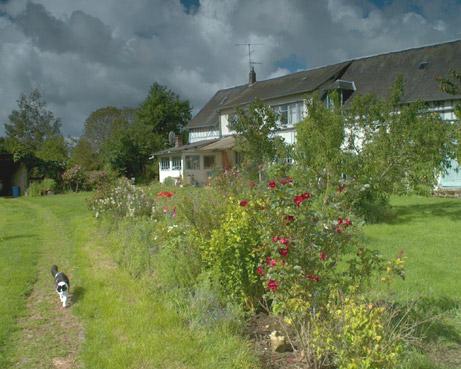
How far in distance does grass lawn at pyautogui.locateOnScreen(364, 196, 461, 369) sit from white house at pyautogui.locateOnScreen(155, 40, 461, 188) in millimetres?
5398

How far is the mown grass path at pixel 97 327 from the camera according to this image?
3.97m

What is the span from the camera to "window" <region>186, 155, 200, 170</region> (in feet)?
110

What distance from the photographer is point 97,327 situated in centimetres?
490

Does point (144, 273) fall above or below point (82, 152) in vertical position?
below

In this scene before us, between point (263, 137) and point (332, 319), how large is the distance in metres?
13.4

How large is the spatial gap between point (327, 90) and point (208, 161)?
12.4 metres

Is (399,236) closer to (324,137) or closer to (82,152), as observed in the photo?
(324,137)

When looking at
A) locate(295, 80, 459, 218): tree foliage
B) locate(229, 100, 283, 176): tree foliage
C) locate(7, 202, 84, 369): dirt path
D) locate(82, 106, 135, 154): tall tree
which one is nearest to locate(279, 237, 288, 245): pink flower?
locate(7, 202, 84, 369): dirt path

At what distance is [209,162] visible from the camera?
33875 mm

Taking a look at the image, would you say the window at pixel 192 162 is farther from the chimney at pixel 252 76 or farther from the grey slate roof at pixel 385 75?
the chimney at pixel 252 76

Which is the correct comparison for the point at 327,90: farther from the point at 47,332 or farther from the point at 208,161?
the point at 47,332

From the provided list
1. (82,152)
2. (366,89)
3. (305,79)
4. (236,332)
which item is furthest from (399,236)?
(82,152)

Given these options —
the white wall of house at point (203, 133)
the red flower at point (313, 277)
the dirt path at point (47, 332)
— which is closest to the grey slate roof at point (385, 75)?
the white wall of house at point (203, 133)

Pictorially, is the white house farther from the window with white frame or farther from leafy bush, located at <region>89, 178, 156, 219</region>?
leafy bush, located at <region>89, 178, 156, 219</region>
